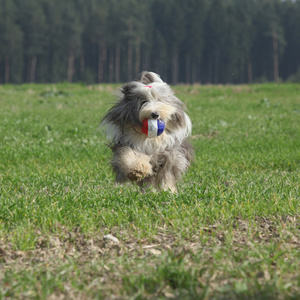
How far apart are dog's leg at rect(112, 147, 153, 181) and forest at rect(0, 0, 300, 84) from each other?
235ft

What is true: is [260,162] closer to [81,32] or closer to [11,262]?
[11,262]

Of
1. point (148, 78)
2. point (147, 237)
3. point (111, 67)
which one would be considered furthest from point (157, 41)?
point (147, 237)

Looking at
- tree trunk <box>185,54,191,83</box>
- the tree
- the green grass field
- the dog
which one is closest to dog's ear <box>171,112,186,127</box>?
the dog

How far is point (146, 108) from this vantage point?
4824 mm

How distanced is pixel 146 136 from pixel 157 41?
7728cm

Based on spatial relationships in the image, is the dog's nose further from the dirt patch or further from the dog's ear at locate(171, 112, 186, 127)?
the dirt patch

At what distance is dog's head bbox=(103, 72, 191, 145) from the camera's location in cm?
490

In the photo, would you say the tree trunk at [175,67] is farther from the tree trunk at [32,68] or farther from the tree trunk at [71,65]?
the tree trunk at [32,68]

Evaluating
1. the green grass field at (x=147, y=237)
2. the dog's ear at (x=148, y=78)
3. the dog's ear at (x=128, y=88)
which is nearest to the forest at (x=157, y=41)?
the dog's ear at (x=148, y=78)

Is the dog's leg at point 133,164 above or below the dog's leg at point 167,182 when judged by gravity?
above

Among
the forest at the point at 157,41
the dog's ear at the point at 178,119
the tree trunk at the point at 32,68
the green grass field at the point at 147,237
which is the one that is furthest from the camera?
the tree trunk at the point at 32,68

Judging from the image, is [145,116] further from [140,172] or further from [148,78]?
[148,78]

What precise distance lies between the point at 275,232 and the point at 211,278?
3.66ft

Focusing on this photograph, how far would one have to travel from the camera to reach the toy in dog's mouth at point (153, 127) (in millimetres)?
4922
